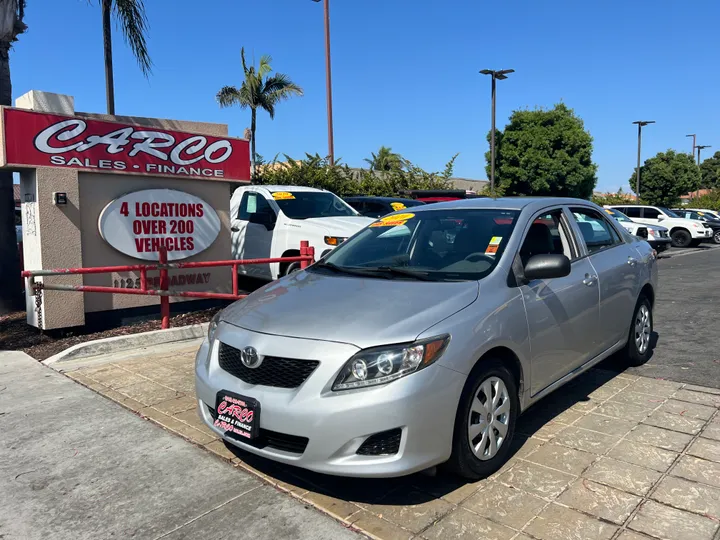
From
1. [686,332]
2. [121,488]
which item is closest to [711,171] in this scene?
[686,332]

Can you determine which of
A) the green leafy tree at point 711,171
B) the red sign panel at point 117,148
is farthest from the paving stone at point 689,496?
the green leafy tree at point 711,171

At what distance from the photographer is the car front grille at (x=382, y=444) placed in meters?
3.04

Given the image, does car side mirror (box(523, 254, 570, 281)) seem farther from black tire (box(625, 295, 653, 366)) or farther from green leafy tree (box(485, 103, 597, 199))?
green leafy tree (box(485, 103, 597, 199))

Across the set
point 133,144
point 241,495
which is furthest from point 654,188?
point 241,495

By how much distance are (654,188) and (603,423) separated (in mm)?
42993

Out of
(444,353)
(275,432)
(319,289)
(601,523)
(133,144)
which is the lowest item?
(601,523)

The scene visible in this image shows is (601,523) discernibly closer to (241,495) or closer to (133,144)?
(241,495)

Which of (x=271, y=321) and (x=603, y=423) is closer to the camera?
(x=271, y=321)

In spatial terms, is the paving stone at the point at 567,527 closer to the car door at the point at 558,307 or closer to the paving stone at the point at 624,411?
the car door at the point at 558,307

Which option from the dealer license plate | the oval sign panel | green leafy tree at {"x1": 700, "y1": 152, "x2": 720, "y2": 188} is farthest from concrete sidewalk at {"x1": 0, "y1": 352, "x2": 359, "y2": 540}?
green leafy tree at {"x1": 700, "y1": 152, "x2": 720, "y2": 188}

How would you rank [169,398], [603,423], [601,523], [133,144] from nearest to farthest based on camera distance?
1. [601,523]
2. [603,423]
3. [169,398]
4. [133,144]

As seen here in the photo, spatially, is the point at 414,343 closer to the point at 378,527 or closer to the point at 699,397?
the point at 378,527

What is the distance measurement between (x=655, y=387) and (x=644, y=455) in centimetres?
159

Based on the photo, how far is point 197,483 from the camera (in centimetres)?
357
